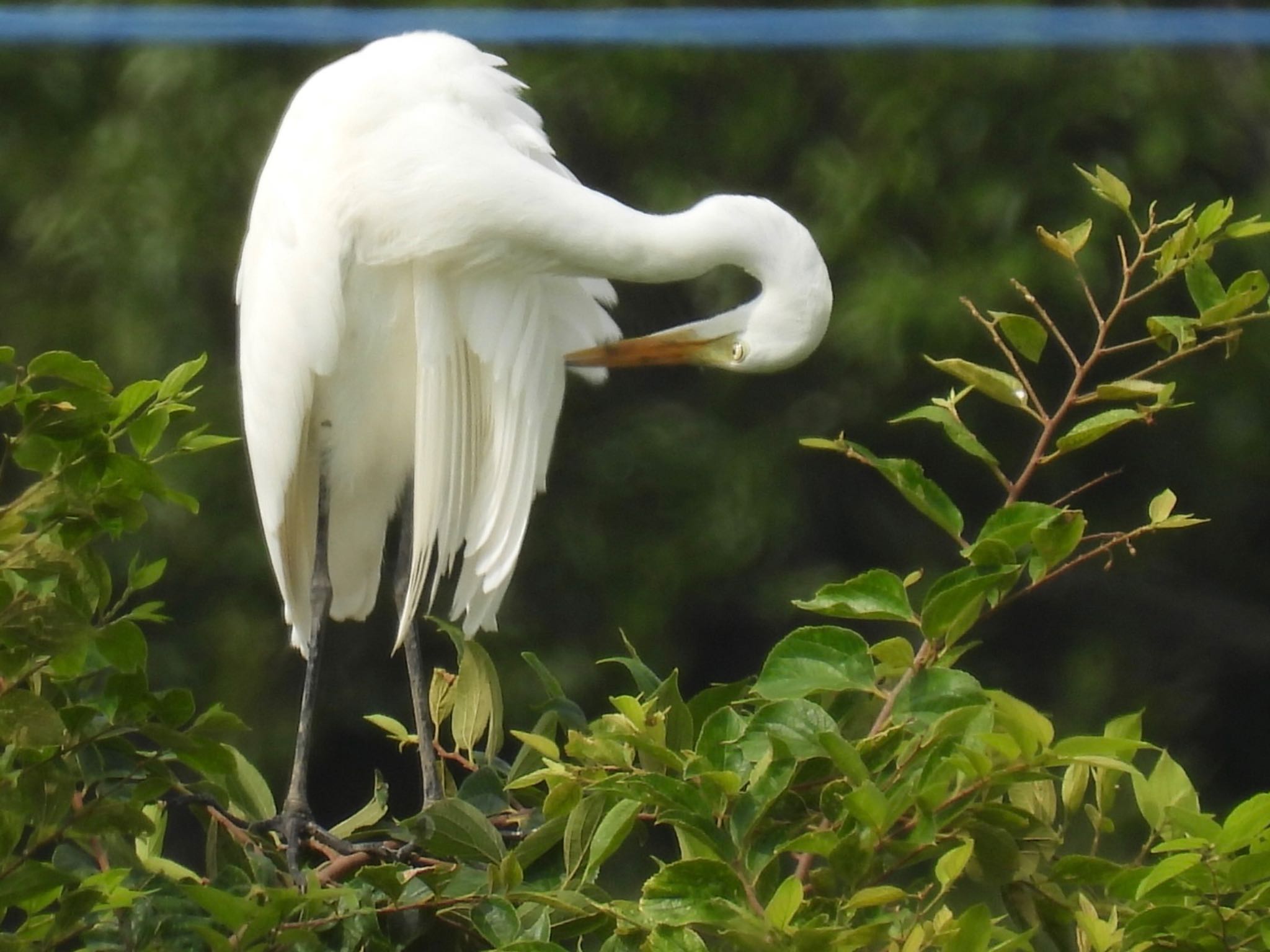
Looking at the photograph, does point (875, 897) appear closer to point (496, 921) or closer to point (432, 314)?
point (496, 921)

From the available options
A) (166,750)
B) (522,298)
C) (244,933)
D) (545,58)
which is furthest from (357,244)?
(545,58)

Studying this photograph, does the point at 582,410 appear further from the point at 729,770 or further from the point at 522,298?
the point at 729,770

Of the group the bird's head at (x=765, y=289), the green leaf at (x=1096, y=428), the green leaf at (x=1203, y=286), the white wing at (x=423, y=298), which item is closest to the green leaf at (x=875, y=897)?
the green leaf at (x=1096, y=428)

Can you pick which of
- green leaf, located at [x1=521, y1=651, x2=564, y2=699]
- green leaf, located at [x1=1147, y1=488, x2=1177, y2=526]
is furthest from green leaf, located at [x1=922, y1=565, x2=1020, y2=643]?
green leaf, located at [x1=521, y1=651, x2=564, y2=699]

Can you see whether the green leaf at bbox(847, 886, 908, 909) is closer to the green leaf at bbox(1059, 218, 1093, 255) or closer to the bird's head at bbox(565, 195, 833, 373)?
the green leaf at bbox(1059, 218, 1093, 255)

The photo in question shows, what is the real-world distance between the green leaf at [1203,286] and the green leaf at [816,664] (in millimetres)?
246

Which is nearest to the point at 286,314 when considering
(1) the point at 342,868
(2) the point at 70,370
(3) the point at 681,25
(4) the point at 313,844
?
(4) the point at 313,844

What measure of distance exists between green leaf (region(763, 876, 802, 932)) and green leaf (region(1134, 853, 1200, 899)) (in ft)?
0.51

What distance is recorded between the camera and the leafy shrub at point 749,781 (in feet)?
2.88

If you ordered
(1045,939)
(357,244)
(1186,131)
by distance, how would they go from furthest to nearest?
(1186,131), (357,244), (1045,939)

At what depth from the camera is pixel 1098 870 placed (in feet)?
3.18

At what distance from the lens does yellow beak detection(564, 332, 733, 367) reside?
1.50 metres

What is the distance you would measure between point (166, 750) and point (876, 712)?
0.37 metres

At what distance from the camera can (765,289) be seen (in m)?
1.44
